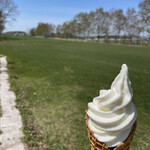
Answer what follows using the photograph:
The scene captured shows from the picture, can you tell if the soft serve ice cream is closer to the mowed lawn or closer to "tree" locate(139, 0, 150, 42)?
the mowed lawn

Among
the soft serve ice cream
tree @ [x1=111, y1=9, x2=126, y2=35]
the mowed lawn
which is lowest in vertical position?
the mowed lawn

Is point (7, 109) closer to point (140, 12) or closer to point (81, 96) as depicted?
point (81, 96)

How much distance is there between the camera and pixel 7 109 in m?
4.54

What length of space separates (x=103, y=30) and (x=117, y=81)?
238ft

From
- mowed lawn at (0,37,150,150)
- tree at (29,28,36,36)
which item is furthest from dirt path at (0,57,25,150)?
tree at (29,28,36,36)

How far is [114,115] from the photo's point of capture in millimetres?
1650

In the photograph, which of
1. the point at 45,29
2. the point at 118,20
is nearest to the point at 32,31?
the point at 45,29

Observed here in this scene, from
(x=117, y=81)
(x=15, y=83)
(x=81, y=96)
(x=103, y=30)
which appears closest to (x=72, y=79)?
(x=81, y=96)

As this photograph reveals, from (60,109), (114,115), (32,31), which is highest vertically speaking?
(32,31)

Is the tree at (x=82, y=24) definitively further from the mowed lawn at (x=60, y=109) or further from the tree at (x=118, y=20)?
the mowed lawn at (x=60, y=109)

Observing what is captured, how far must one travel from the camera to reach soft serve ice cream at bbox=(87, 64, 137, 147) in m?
1.56

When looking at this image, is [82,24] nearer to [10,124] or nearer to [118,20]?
[118,20]

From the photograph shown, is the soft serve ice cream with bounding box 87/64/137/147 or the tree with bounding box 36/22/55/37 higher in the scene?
the tree with bounding box 36/22/55/37

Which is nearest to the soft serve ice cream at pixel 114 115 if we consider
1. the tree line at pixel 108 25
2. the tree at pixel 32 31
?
the tree line at pixel 108 25
